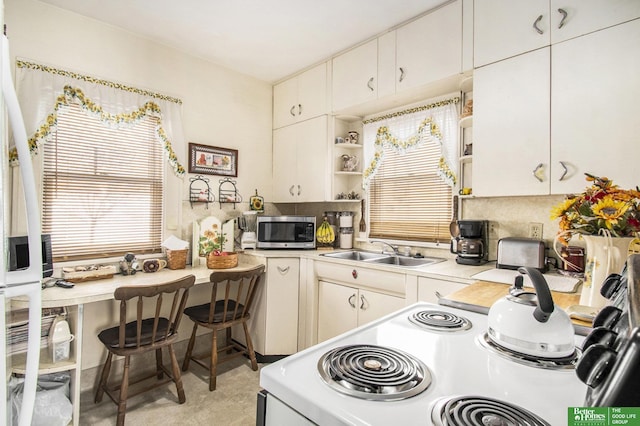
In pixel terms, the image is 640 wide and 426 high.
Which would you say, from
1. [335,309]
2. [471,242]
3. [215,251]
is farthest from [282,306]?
[471,242]

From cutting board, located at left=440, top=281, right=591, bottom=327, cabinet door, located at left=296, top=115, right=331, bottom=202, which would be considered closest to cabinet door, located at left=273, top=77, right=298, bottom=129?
cabinet door, located at left=296, top=115, right=331, bottom=202

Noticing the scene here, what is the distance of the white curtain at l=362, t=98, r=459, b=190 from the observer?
262 cm

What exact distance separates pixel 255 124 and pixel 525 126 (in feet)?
8.36

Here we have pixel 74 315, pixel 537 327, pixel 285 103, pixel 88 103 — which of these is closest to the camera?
pixel 537 327

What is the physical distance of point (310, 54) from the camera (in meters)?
3.04

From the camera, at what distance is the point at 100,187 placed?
256 centimetres

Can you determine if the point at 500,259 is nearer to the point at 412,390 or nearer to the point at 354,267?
the point at 354,267

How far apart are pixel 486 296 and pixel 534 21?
163cm

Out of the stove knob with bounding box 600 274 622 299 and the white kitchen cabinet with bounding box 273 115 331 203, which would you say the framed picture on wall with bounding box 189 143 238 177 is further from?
the stove knob with bounding box 600 274 622 299

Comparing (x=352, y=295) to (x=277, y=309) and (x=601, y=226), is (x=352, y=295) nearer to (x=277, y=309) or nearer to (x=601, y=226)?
(x=277, y=309)

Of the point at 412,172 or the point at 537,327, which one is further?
the point at 412,172

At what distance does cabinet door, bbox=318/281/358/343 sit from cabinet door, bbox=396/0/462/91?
167cm

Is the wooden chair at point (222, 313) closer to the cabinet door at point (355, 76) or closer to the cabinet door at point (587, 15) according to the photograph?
the cabinet door at point (355, 76)

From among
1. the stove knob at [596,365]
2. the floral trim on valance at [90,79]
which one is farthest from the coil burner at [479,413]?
the floral trim on valance at [90,79]
